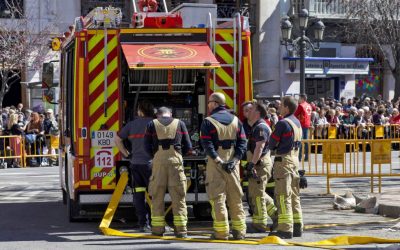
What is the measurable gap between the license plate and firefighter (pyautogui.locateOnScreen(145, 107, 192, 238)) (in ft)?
2.91

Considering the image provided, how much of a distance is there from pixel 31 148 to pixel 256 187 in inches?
592

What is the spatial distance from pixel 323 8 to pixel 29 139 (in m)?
21.3

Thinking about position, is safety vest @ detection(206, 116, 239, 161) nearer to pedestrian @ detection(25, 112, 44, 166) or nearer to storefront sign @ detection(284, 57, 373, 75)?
pedestrian @ detection(25, 112, 44, 166)

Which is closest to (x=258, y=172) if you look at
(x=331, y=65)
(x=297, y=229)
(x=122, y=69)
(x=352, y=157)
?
(x=297, y=229)

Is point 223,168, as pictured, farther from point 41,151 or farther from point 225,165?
point 41,151

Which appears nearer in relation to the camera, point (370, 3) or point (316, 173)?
point (316, 173)

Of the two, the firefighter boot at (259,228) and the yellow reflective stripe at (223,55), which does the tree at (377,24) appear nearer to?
the yellow reflective stripe at (223,55)

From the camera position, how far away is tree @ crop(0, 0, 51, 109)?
33.5m

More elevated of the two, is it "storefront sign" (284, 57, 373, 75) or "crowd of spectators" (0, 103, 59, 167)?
"storefront sign" (284, 57, 373, 75)

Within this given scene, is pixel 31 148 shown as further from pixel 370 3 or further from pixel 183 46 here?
pixel 370 3

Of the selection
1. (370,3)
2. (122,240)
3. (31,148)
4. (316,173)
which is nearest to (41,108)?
(31,148)

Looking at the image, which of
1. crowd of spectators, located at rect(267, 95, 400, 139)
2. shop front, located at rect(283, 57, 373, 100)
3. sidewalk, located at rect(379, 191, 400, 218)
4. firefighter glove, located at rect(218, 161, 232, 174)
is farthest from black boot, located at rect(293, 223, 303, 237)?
shop front, located at rect(283, 57, 373, 100)

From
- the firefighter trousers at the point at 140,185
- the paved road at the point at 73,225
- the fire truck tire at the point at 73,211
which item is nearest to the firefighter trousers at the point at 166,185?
the paved road at the point at 73,225

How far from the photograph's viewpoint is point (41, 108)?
112 feet
